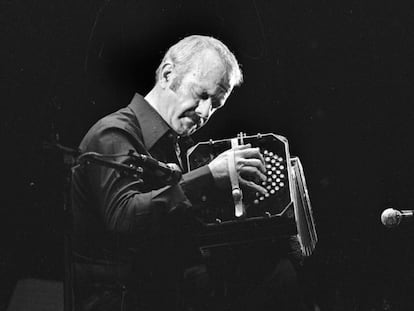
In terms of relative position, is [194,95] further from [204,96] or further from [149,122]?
[149,122]

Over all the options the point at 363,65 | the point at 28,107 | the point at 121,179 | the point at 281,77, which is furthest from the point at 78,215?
the point at 363,65

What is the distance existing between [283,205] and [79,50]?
131 cm

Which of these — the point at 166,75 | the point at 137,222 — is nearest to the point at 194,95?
the point at 166,75

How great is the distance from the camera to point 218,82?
291 cm

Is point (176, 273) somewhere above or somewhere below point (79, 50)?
below

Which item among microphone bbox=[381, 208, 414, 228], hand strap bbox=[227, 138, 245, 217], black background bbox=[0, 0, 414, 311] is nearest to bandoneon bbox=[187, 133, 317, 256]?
hand strap bbox=[227, 138, 245, 217]

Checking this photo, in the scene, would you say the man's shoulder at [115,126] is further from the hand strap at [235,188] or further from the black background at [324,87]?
the black background at [324,87]

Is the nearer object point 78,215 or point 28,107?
point 78,215

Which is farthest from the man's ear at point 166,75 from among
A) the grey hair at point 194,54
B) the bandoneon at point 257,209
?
the bandoneon at point 257,209

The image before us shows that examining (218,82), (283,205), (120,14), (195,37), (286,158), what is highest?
(120,14)

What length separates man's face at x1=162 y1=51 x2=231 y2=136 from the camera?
290 cm

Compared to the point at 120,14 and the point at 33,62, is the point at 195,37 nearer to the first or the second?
the point at 120,14

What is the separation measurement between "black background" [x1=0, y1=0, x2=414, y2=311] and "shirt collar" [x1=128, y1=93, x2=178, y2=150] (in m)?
0.39

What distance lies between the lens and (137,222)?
97.3 inches
